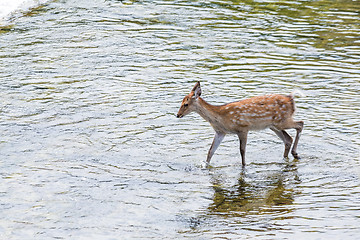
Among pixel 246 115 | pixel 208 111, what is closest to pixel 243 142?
pixel 246 115

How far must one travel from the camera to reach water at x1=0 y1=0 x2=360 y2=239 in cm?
776

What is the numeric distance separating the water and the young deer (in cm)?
35

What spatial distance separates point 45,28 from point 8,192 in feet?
29.3

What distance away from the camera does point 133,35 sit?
53.1 ft

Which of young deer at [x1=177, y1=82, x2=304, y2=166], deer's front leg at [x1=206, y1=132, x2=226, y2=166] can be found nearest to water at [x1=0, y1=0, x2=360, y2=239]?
deer's front leg at [x1=206, y1=132, x2=226, y2=166]

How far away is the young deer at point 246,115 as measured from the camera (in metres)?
9.83

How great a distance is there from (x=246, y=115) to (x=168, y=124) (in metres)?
1.60

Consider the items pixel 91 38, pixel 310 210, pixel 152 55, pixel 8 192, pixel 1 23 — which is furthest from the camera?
pixel 1 23

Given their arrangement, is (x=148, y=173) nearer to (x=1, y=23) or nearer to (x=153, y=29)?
(x=153, y=29)

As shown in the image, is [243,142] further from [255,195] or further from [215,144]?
[255,195]

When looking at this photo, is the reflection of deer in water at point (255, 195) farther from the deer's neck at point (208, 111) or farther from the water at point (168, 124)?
the deer's neck at point (208, 111)

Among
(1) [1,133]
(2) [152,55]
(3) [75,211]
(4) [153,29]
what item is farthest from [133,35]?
(3) [75,211]

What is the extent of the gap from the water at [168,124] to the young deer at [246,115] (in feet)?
1.13

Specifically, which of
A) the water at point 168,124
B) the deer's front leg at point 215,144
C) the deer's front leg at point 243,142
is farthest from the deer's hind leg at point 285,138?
the deer's front leg at point 215,144
